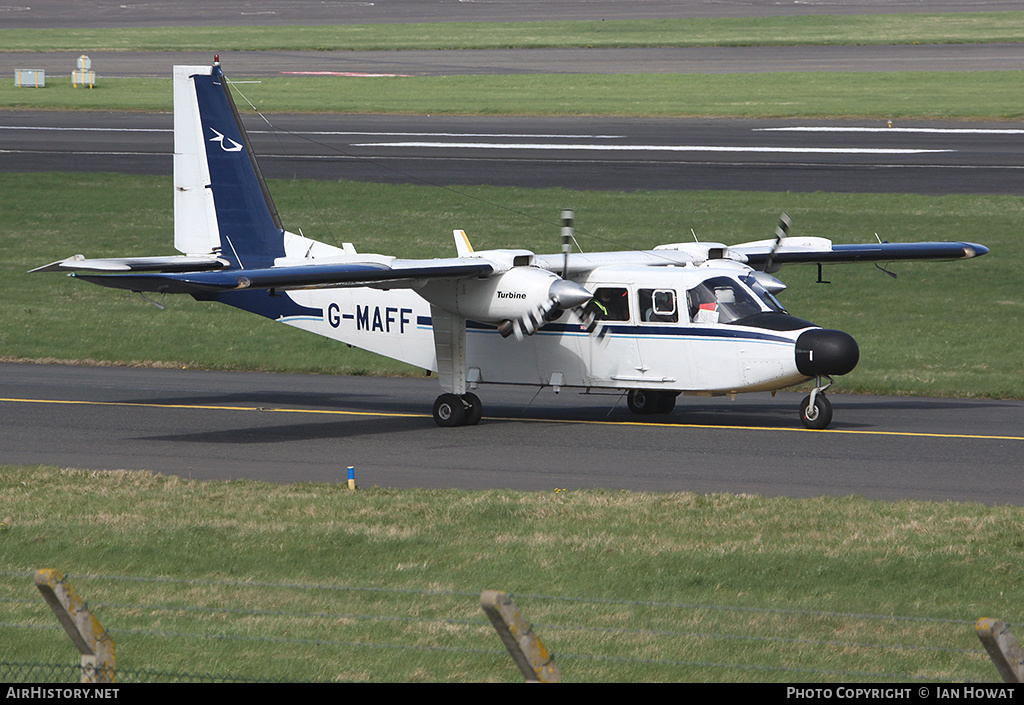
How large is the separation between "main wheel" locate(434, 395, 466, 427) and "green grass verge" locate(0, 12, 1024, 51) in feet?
220

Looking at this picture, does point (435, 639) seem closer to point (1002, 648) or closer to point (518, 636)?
point (518, 636)

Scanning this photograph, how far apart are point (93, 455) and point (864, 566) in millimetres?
11520

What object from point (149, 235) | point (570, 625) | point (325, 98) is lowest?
point (570, 625)

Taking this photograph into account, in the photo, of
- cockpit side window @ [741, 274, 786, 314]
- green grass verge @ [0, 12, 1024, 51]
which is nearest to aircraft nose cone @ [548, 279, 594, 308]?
cockpit side window @ [741, 274, 786, 314]

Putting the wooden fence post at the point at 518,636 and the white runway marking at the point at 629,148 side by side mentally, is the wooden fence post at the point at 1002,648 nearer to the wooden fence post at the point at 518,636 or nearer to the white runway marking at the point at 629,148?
the wooden fence post at the point at 518,636

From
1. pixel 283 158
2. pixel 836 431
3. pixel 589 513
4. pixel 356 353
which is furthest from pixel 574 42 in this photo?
pixel 589 513

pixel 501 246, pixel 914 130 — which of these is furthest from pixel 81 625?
pixel 914 130

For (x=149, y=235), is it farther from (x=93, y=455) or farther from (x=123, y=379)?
(x=93, y=455)

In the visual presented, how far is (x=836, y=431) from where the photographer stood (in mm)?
21266

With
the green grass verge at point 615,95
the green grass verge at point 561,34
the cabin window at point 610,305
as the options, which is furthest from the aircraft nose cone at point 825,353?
the green grass verge at point 561,34

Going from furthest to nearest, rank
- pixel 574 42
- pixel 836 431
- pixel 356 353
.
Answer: pixel 574 42 → pixel 356 353 → pixel 836 431

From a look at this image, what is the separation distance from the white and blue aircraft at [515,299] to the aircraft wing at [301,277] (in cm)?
A: 3

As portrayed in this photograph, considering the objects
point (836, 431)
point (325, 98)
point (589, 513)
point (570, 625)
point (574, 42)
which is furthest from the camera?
point (574, 42)

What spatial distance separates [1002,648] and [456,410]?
1612 centimetres
